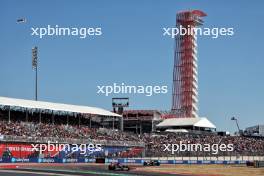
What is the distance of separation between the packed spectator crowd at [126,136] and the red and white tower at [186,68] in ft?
116

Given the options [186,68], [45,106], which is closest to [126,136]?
[45,106]

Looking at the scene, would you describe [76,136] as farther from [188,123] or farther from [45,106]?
[188,123]

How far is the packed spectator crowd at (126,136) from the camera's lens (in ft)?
266

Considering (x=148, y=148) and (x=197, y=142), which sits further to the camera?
(x=197, y=142)

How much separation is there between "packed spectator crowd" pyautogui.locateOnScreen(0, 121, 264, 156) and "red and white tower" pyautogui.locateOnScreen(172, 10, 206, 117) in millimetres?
35254

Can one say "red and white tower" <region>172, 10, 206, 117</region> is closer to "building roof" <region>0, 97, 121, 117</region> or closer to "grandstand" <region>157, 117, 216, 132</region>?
"grandstand" <region>157, 117, 216, 132</region>

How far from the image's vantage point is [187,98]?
17000 centimetres

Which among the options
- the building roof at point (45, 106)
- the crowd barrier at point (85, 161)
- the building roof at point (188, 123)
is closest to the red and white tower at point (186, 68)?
the building roof at point (188, 123)

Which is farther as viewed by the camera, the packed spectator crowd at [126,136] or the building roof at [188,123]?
the building roof at [188,123]

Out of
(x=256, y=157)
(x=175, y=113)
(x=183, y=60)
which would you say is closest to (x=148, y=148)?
(x=256, y=157)

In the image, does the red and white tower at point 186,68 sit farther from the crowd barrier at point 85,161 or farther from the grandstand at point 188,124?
the crowd barrier at point 85,161

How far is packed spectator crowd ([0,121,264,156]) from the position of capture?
81.2m

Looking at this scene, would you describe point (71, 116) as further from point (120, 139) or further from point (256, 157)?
point (256, 157)

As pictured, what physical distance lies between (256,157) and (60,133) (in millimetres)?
41806
